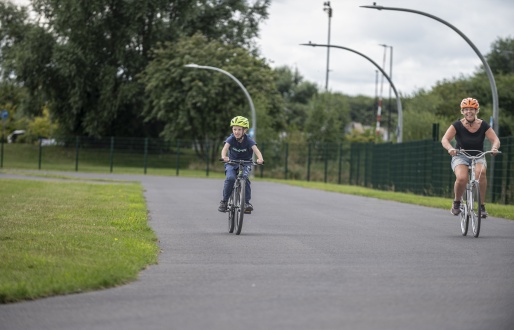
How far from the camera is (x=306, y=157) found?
184ft

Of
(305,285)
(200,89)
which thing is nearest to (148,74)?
(200,89)

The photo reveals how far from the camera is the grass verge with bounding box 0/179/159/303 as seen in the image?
8.34m

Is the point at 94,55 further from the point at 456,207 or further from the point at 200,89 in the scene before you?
the point at 456,207

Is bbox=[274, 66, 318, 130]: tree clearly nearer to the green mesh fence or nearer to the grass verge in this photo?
the green mesh fence

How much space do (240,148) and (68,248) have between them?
15.6 ft

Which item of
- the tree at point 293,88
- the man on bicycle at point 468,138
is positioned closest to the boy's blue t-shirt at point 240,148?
the man on bicycle at point 468,138

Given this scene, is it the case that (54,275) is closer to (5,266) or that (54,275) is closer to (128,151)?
(5,266)

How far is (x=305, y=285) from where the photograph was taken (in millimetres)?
8672

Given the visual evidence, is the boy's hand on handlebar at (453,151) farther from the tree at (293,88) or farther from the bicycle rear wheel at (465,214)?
the tree at (293,88)

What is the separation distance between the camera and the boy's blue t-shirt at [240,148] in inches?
595

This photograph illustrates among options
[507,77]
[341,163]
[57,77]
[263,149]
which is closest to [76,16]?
[57,77]

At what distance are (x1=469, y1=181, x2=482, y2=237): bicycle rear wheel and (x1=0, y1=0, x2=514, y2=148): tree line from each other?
1640 inches

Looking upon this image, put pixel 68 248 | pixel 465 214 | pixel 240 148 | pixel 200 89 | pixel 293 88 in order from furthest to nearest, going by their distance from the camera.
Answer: pixel 293 88, pixel 200 89, pixel 240 148, pixel 465 214, pixel 68 248

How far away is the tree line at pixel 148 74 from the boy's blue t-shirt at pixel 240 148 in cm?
4153
